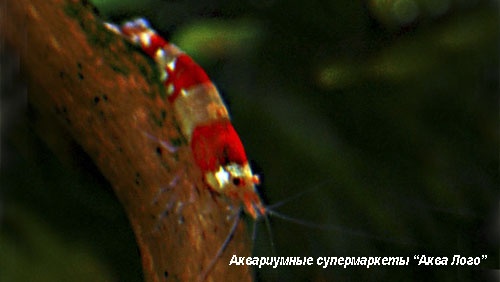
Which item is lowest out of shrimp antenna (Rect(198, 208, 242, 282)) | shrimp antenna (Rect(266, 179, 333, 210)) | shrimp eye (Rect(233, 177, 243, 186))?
shrimp antenna (Rect(198, 208, 242, 282))

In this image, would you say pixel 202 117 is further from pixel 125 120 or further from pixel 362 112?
pixel 362 112

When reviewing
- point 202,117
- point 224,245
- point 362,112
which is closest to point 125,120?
point 202,117

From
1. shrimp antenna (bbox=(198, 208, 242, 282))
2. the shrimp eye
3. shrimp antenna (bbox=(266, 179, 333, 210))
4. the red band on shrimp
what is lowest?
shrimp antenna (bbox=(198, 208, 242, 282))

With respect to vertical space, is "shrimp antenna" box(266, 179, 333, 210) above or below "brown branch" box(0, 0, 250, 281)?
below

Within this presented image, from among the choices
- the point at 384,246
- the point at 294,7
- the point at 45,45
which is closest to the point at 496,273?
the point at 384,246

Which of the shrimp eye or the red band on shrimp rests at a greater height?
the red band on shrimp
